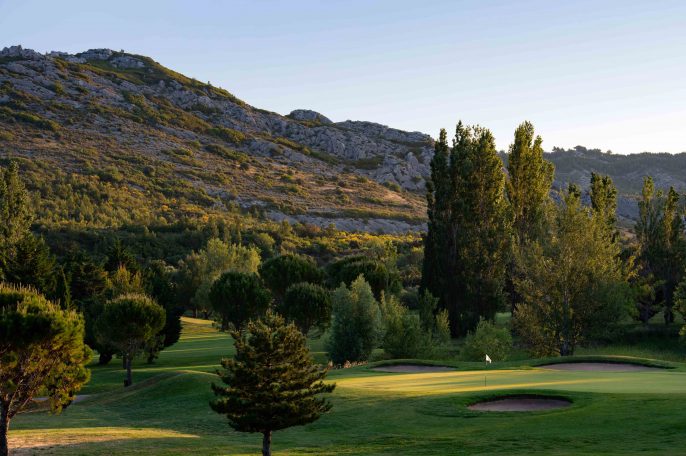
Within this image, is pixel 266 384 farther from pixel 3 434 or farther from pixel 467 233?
pixel 467 233

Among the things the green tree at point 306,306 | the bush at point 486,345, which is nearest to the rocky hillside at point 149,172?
the green tree at point 306,306

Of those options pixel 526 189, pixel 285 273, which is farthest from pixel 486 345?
pixel 285 273

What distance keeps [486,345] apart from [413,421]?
25.1m

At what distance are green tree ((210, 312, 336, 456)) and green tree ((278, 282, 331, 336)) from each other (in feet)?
141

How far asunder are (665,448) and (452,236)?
5019cm

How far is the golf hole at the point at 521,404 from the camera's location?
30.6 meters

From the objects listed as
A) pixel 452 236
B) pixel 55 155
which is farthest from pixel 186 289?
pixel 55 155

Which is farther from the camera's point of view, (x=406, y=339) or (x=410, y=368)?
(x=406, y=339)

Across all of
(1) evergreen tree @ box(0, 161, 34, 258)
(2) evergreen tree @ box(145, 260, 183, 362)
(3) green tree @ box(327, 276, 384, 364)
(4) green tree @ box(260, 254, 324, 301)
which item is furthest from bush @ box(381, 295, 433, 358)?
(1) evergreen tree @ box(0, 161, 34, 258)

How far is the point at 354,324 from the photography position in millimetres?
57375

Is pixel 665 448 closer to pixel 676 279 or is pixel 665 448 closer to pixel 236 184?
pixel 676 279

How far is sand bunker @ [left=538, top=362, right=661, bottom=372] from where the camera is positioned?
44.9 metres

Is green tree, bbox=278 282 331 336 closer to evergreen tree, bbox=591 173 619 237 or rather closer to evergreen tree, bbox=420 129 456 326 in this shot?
evergreen tree, bbox=420 129 456 326

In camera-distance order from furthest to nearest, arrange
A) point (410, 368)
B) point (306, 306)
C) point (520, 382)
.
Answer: point (306, 306), point (410, 368), point (520, 382)
